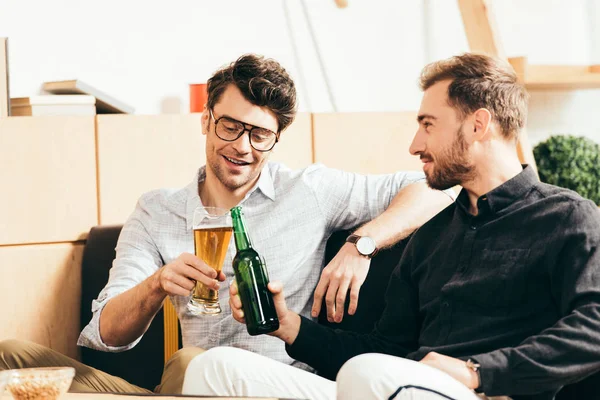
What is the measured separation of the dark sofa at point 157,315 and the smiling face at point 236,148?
0.30 meters

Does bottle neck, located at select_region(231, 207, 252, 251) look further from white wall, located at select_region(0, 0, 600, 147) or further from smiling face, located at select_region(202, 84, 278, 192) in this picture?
white wall, located at select_region(0, 0, 600, 147)

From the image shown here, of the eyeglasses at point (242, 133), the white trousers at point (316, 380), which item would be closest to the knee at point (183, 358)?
the white trousers at point (316, 380)

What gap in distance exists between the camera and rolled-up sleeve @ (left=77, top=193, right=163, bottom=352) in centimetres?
206

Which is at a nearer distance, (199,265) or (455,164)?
(199,265)

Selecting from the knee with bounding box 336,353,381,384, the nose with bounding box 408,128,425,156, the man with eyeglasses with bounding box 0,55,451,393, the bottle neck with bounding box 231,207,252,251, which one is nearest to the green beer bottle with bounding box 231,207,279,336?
the bottle neck with bounding box 231,207,252,251

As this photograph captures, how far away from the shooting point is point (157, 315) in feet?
8.39

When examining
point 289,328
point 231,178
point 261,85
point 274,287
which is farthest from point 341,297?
point 261,85

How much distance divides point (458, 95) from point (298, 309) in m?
0.70

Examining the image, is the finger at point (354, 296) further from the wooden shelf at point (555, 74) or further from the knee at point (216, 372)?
the wooden shelf at point (555, 74)

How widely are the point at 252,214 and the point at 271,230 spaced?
0.25 ft

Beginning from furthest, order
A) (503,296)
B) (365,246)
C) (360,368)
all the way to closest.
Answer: (365,246)
(503,296)
(360,368)

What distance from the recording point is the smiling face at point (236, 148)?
217 cm

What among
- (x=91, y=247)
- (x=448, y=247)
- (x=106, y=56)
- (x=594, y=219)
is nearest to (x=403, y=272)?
(x=448, y=247)

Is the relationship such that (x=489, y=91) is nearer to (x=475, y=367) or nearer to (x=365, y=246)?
(x=365, y=246)
